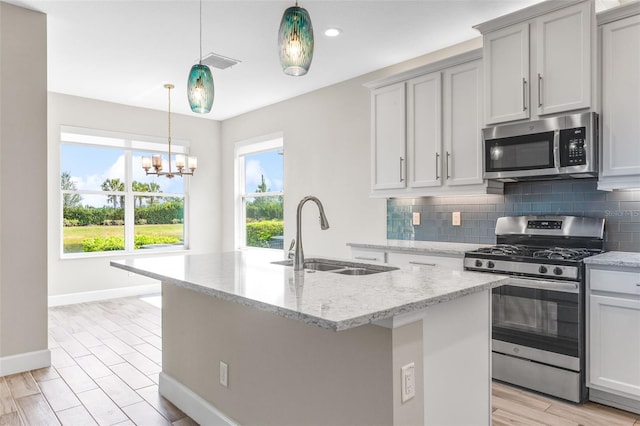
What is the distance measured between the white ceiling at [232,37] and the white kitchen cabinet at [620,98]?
2.18ft

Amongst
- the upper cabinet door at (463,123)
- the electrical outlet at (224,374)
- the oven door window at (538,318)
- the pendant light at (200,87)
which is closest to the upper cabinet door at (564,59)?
the upper cabinet door at (463,123)

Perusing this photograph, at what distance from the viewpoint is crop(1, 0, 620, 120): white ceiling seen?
10.6 ft

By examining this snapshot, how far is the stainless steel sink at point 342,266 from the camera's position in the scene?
2.31 metres

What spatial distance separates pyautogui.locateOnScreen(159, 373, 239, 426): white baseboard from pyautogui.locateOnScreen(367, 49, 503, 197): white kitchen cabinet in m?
2.44

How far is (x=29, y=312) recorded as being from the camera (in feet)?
10.9

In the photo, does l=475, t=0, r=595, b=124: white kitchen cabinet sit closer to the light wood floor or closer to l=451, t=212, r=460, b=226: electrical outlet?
l=451, t=212, r=460, b=226: electrical outlet

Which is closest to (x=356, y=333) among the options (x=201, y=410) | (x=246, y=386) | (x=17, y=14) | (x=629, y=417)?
(x=246, y=386)

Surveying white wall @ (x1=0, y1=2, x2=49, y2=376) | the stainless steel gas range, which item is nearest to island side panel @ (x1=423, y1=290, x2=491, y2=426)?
the stainless steel gas range

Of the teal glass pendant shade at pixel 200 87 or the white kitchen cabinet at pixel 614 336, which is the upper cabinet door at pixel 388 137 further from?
the teal glass pendant shade at pixel 200 87

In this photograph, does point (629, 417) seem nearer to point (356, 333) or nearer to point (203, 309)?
point (356, 333)

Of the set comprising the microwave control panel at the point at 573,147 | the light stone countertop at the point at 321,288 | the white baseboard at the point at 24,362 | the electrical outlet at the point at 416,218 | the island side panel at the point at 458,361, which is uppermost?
the microwave control panel at the point at 573,147

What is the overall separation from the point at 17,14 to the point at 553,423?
183 inches

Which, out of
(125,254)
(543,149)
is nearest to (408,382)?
(543,149)

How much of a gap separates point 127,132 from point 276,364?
203 inches
